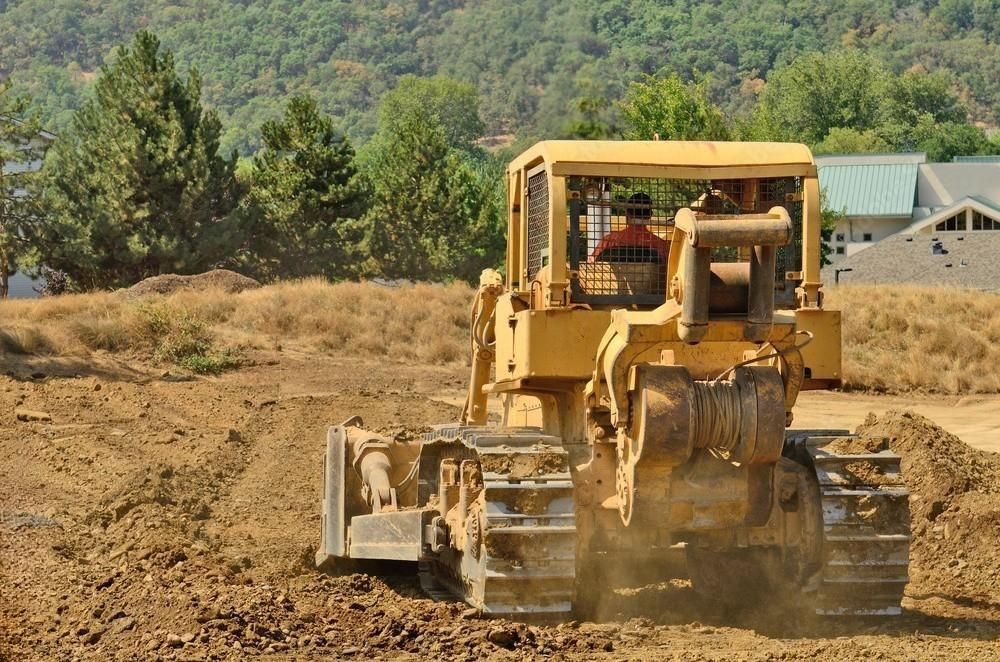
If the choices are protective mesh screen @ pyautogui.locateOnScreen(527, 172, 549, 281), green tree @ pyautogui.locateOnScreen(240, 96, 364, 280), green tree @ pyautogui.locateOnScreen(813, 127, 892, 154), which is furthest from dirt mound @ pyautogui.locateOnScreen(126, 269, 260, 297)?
green tree @ pyautogui.locateOnScreen(813, 127, 892, 154)

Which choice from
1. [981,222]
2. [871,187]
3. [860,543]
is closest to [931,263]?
[981,222]

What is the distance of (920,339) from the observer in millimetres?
34281

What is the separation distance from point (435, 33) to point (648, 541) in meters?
177

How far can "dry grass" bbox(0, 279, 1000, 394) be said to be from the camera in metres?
29.0

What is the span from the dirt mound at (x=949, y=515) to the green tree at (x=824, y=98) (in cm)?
12061

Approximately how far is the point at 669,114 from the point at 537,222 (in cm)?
4202

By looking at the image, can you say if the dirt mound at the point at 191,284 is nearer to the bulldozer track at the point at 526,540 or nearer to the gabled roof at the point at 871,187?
the bulldozer track at the point at 526,540

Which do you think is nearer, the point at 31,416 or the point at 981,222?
the point at 31,416

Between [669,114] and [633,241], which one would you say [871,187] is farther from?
[633,241]

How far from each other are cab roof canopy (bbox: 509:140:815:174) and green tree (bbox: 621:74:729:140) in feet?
120

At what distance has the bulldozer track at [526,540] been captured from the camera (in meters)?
8.96

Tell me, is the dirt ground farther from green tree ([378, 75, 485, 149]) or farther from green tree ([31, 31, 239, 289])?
green tree ([378, 75, 485, 149])

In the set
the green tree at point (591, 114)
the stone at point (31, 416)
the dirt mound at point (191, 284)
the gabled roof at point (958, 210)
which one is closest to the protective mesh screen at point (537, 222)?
the green tree at point (591, 114)

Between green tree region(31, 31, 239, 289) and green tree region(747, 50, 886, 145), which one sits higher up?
green tree region(747, 50, 886, 145)
